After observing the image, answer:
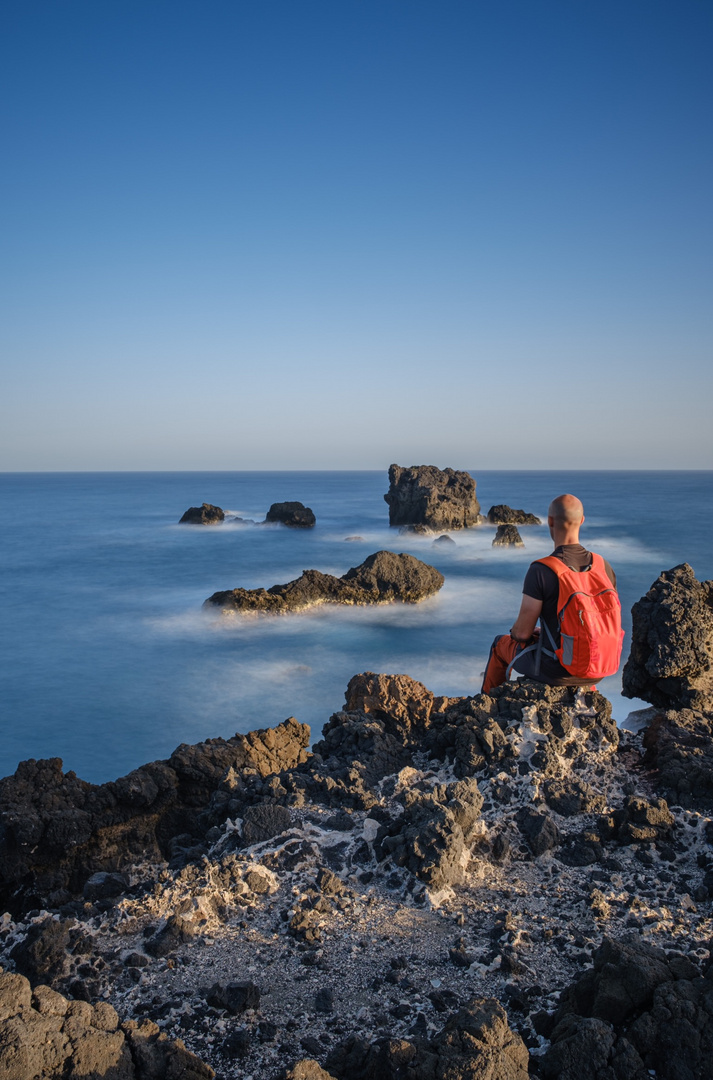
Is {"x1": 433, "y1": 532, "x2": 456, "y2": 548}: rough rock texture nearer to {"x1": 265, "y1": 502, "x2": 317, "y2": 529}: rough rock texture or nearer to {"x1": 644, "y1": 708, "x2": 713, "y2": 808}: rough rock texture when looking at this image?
{"x1": 265, "y1": 502, "x2": 317, "y2": 529}: rough rock texture

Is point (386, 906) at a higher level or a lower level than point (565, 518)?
lower

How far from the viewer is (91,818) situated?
465 cm

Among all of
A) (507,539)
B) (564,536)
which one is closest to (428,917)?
(564,536)

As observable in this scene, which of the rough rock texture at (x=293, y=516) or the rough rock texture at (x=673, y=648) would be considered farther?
the rough rock texture at (x=293, y=516)

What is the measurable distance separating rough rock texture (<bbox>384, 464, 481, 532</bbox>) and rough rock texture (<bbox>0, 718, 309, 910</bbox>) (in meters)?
39.4

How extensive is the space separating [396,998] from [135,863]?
1995 mm

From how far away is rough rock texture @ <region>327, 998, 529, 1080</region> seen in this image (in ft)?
7.37

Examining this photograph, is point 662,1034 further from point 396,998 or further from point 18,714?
point 18,714

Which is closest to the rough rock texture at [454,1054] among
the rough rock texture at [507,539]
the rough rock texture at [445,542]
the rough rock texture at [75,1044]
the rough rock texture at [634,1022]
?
the rough rock texture at [634,1022]

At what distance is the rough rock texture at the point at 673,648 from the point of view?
5633 millimetres

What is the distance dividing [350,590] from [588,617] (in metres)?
18.5

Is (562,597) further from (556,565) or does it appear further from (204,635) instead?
(204,635)

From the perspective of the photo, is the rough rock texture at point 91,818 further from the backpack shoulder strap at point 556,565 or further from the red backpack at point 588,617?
the backpack shoulder strap at point 556,565

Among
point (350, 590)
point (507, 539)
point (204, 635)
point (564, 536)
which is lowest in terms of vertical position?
point (204, 635)
